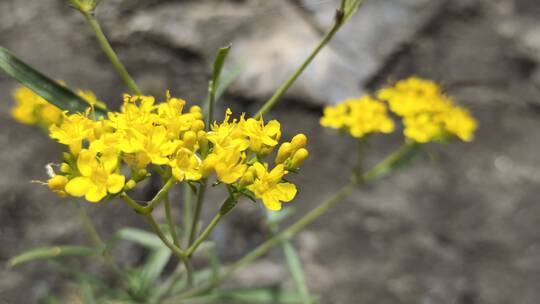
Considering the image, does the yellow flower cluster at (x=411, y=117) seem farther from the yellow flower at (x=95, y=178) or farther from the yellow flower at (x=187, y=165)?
the yellow flower at (x=95, y=178)

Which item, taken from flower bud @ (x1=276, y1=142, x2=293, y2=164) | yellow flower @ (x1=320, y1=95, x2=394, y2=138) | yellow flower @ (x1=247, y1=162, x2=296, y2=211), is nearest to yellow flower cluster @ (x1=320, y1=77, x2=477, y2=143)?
yellow flower @ (x1=320, y1=95, x2=394, y2=138)

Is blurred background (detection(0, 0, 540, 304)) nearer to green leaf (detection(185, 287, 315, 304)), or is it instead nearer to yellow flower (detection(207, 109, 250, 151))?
green leaf (detection(185, 287, 315, 304))

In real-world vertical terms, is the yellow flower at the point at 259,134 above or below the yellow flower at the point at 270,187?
above

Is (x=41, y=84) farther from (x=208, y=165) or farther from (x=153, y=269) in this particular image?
(x=153, y=269)

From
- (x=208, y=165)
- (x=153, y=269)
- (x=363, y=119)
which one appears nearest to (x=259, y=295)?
(x=153, y=269)

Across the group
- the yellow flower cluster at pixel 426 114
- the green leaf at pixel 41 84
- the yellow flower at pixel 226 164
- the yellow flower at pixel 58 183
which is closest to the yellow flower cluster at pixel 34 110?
the green leaf at pixel 41 84

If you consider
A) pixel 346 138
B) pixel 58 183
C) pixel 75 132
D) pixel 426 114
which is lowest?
pixel 58 183

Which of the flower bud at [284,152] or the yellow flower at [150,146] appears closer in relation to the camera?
the yellow flower at [150,146]
